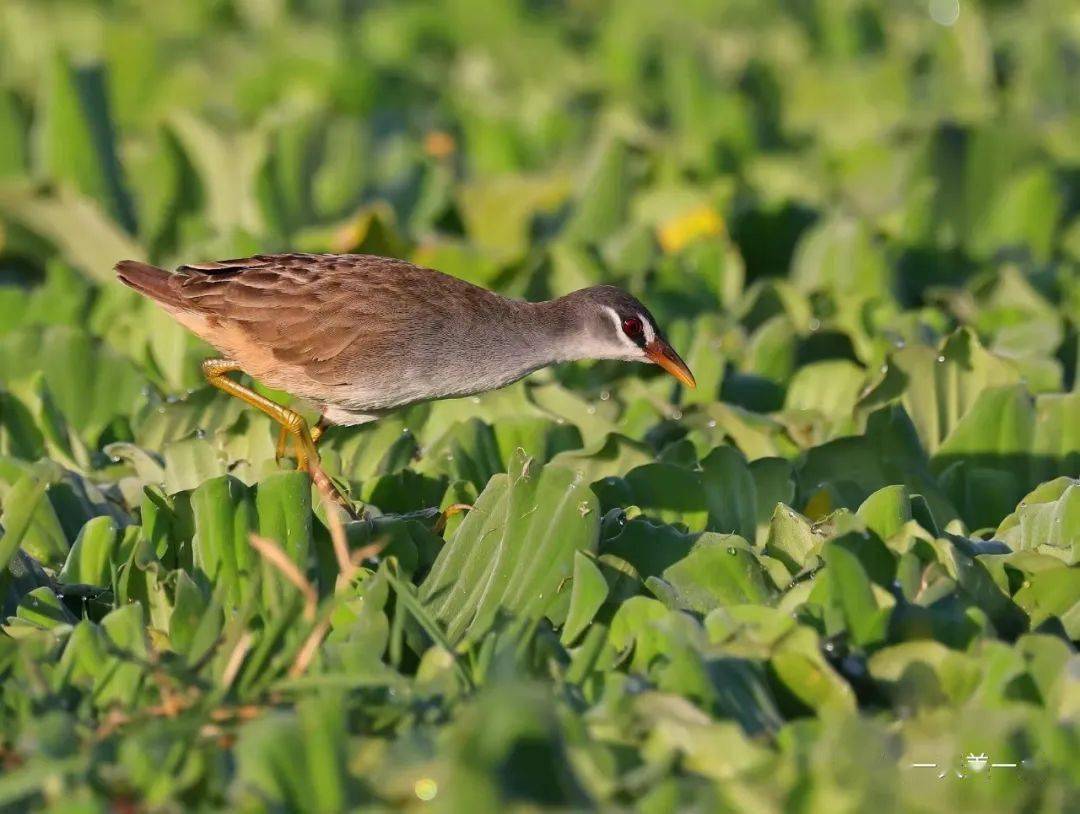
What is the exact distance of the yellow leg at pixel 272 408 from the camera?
419 centimetres

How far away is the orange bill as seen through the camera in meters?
4.57

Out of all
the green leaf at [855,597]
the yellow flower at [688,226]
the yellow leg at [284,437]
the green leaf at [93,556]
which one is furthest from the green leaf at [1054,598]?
the yellow flower at [688,226]

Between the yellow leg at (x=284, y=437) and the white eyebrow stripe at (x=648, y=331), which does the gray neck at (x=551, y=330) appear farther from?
the yellow leg at (x=284, y=437)

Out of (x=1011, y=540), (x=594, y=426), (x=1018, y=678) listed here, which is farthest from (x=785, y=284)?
(x=1018, y=678)

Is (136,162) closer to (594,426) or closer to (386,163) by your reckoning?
(386,163)

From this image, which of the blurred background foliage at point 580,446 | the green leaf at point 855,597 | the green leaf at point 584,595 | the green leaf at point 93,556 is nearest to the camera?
the blurred background foliage at point 580,446

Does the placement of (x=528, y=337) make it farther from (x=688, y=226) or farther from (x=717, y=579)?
(x=688, y=226)

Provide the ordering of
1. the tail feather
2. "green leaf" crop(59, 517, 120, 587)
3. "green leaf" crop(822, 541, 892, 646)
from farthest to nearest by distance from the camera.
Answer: the tail feather < "green leaf" crop(59, 517, 120, 587) < "green leaf" crop(822, 541, 892, 646)

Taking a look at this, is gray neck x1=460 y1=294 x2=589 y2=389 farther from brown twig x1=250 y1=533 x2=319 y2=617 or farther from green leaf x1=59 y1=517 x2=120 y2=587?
brown twig x1=250 y1=533 x2=319 y2=617

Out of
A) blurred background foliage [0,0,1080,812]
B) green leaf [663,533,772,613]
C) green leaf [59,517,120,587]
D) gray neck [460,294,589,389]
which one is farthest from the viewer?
gray neck [460,294,589,389]

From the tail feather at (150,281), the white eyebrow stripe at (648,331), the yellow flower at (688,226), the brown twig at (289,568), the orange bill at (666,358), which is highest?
the tail feather at (150,281)

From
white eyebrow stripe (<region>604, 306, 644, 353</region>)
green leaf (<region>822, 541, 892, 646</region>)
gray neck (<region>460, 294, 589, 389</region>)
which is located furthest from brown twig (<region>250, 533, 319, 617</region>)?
white eyebrow stripe (<region>604, 306, 644, 353</region>)

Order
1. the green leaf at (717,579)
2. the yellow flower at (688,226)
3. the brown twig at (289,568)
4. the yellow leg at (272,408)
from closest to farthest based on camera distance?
the brown twig at (289,568) → the green leaf at (717,579) → the yellow leg at (272,408) → the yellow flower at (688,226)

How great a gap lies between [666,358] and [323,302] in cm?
90
